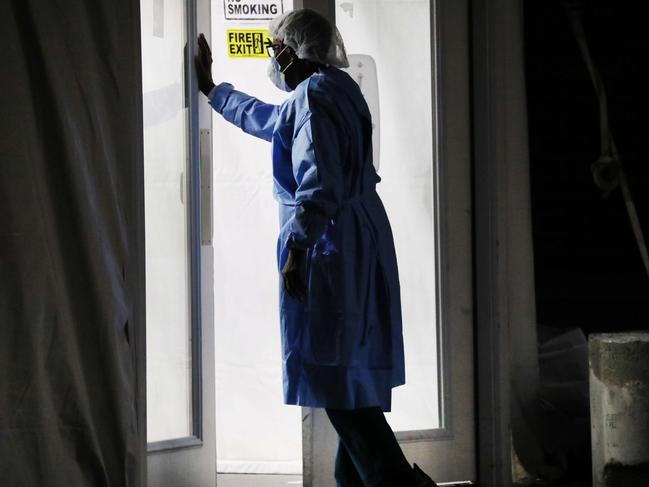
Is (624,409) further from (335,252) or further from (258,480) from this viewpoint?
(258,480)

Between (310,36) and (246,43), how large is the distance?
95cm

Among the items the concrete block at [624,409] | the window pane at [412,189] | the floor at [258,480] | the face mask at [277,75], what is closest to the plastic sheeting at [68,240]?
the face mask at [277,75]

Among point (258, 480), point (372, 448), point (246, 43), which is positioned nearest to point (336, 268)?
point (372, 448)

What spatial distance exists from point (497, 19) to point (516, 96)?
0.24m

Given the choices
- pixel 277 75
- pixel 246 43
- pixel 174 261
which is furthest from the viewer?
pixel 246 43

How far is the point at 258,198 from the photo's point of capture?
366 centimetres

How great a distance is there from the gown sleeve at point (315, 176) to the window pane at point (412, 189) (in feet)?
1.79

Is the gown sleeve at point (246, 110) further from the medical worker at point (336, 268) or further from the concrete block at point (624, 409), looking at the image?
the concrete block at point (624, 409)

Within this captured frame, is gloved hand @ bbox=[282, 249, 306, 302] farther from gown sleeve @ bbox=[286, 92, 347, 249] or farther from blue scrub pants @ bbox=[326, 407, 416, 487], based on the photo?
blue scrub pants @ bbox=[326, 407, 416, 487]

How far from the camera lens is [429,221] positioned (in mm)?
3156

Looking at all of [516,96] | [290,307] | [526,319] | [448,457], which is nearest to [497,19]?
[516,96]

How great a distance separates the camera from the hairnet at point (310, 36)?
9.05ft

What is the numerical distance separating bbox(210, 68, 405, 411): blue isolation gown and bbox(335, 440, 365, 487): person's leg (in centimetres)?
20

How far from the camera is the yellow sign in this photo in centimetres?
365
